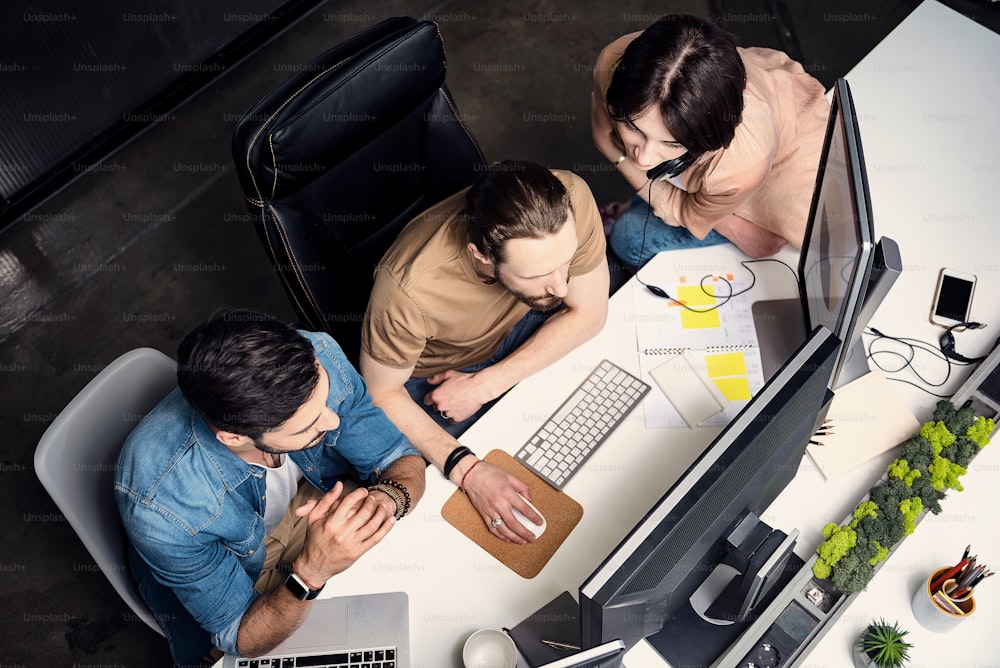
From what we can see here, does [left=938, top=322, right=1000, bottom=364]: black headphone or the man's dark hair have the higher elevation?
the man's dark hair

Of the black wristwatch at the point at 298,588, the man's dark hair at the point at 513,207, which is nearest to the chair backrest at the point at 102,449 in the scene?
the black wristwatch at the point at 298,588

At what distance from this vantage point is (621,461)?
172 centimetres

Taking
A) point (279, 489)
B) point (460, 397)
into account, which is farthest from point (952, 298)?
point (279, 489)

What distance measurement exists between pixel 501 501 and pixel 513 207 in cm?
58

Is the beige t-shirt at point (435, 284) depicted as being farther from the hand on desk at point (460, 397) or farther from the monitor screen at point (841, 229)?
the monitor screen at point (841, 229)

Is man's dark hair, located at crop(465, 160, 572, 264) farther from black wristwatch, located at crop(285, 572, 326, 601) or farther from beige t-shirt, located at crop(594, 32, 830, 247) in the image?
black wristwatch, located at crop(285, 572, 326, 601)

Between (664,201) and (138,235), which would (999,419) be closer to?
(664,201)

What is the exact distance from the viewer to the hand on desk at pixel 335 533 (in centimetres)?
149

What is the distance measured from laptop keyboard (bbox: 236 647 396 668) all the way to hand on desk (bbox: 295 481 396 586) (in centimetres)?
14

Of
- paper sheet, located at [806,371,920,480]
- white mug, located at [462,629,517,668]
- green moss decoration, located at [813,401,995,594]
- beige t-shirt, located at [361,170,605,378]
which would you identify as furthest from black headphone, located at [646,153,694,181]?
white mug, located at [462,629,517,668]

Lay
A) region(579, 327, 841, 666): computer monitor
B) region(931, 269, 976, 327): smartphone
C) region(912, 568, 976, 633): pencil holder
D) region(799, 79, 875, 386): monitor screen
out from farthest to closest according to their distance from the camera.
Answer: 1. region(931, 269, 976, 327): smartphone
2. region(912, 568, 976, 633): pencil holder
3. region(799, 79, 875, 386): monitor screen
4. region(579, 327, 841, 666): computer monitor

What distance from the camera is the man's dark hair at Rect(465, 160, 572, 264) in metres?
1.63

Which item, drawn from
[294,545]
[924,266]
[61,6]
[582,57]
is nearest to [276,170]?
[294,545]

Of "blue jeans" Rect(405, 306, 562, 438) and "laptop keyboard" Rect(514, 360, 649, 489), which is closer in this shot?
"laptop keyboard" Rect(514, 360, 649, 489)
